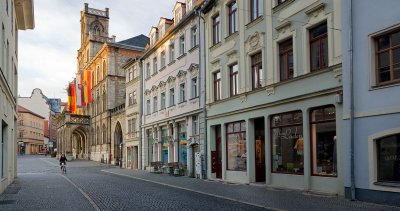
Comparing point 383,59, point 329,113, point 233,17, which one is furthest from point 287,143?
point 233,17

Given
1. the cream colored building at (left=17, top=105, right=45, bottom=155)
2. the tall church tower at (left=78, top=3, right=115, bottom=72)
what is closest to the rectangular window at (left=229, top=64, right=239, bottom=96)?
the tall church tower at (left=78, top=3, right=115, bottom=72)

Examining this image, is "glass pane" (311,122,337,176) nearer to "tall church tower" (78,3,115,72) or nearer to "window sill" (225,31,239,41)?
"window sill" (225,31,239,41)

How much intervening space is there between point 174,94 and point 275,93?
46.8 feet

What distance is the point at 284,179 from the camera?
1925 centimetres

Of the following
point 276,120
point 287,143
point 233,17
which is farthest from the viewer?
point 233,17

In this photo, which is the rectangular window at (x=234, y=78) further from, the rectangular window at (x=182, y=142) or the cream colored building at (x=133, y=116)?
the cream colored building at (x=133, y=116)

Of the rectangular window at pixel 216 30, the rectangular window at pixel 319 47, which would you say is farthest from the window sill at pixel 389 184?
the rectangular window at pixel 216 30

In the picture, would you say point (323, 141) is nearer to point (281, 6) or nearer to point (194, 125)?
point (281, 6)

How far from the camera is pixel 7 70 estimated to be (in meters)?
22.3

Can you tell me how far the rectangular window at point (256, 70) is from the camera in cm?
2142

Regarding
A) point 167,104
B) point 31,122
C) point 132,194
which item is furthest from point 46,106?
point 132,194

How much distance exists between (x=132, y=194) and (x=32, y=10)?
16.2 meters

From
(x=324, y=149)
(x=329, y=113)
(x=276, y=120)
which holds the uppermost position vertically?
(x=329, y=113)

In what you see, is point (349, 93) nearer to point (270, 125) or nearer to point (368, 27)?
point (368, 27)
